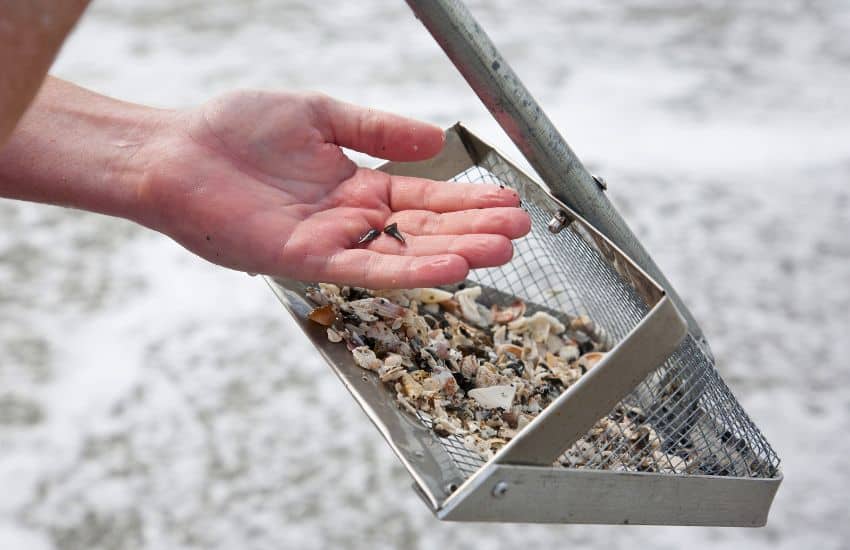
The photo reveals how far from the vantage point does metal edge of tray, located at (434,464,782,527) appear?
0.73 m

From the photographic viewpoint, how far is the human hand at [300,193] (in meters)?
0.94

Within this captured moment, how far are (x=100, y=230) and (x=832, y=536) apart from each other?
164 cm

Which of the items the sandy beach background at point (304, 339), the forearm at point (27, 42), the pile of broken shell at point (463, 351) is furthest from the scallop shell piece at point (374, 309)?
the sandy beach background at point (304, 339)

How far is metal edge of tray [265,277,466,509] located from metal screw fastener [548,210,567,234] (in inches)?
9.3

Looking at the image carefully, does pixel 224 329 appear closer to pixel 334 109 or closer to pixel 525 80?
pixel 334 109

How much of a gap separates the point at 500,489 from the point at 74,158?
0.62m

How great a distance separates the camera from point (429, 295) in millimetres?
1106

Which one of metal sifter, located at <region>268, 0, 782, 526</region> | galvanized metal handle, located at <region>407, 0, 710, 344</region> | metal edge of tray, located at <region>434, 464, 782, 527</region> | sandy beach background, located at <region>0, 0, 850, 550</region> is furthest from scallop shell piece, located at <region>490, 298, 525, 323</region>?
sandy beach background, located at <region>0, 0, 850, 550</region>

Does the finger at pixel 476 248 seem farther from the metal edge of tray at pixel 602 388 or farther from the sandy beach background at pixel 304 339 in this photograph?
the sandy beach background at pixel 304 339

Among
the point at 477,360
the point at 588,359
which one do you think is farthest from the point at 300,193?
the point at 588,359

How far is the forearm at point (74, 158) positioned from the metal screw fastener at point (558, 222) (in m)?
0.44

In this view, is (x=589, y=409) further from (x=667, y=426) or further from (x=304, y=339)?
(x=304, y=339)

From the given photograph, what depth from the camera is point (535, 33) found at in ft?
9.23

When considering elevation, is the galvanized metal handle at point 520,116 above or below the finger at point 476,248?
above
